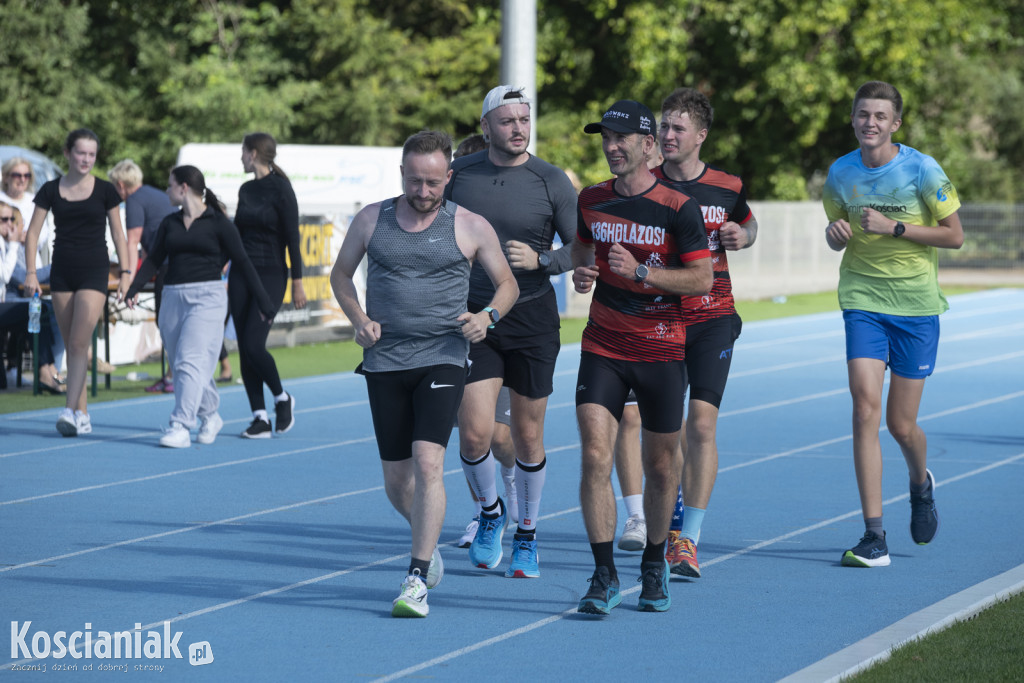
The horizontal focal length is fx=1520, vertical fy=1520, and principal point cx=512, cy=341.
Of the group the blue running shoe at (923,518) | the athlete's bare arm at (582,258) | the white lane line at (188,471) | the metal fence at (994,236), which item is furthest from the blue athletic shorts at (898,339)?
the metal fence at (994,236)

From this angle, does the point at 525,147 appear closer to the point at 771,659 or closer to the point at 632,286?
the point at 632,286

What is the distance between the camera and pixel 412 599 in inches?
240

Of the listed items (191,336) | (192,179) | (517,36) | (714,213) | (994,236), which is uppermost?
(517,36)

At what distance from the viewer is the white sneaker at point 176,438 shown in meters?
11.1

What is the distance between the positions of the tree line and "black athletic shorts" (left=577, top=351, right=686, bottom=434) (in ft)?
99.9

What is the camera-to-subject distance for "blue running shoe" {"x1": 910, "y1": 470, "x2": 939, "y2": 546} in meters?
7.57

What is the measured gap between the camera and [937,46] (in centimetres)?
3909

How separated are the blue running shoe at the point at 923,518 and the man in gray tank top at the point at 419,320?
2.57 meters

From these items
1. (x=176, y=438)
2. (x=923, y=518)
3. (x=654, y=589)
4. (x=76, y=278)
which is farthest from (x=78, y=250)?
(x=923, y=518)

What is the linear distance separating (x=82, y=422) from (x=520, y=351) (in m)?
5.48

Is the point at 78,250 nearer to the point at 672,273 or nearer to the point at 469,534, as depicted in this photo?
the point at 469,534

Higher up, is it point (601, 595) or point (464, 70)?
point (464, 70)

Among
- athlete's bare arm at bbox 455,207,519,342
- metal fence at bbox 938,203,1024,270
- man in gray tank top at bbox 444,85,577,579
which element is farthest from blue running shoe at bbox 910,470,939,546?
metal fence at bbox 938,203,1024,270

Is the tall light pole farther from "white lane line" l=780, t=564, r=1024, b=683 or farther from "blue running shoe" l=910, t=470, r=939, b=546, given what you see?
"white lane line" l=780, t=564, r=1024, b=683
